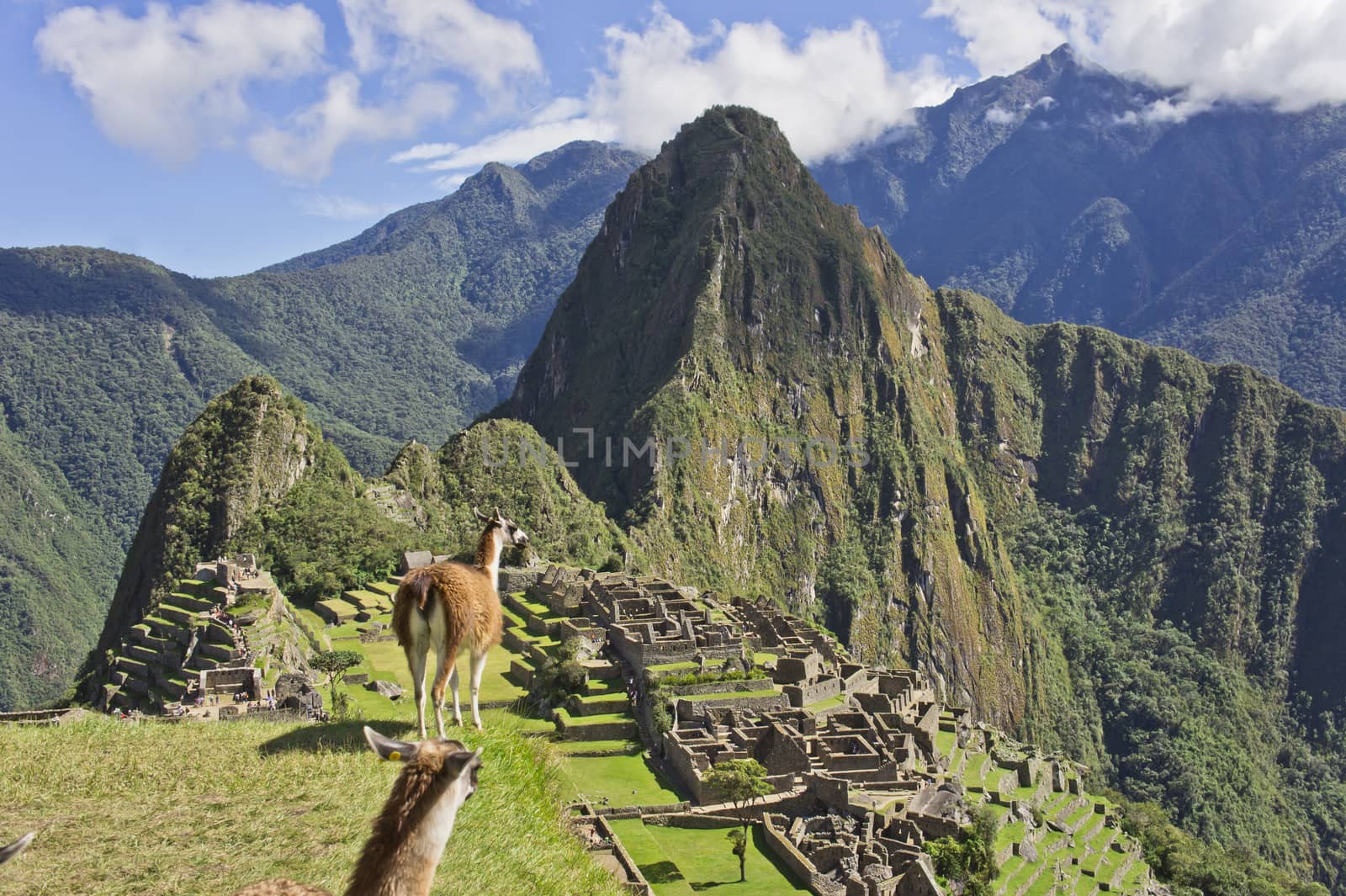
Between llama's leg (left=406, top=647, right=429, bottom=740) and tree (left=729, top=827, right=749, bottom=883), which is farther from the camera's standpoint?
tree (left=729, top=827, right=749, bottom=883)

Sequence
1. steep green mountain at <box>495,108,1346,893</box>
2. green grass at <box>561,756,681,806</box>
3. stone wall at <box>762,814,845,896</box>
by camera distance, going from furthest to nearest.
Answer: steep green mountain at <box>495,108,1346,893</box>, green grass at <box>561,756,681,806</box>, stone wall at <box>762,814,845,896</box>

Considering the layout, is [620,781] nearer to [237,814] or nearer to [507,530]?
[507,530]

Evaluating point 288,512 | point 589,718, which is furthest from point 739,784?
point 288,512

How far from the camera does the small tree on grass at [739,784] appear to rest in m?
27.3

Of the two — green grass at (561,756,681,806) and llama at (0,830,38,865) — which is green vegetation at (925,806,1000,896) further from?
llama at (0,830,38,865)

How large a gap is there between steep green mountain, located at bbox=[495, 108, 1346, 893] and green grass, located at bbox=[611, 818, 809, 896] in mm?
68655

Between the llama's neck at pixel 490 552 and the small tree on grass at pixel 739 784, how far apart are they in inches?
713

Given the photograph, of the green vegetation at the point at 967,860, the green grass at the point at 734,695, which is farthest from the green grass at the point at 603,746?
the green vegetation at the point at 967,860

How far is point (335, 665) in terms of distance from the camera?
2670 centimetres

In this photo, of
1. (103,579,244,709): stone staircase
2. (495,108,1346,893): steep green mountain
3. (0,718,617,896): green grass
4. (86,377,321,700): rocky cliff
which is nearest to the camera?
(0,718,617,896): green grass

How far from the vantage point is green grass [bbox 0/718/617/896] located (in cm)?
751

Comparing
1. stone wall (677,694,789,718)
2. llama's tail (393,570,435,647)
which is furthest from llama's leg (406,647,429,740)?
stone wall (677,694,789,718)

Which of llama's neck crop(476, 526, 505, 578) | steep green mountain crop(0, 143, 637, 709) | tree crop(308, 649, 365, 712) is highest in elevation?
steep green mountain crop(0, 143, 637, 709)

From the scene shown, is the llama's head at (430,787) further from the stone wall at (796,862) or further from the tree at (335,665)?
the stone wall at (796,862)
